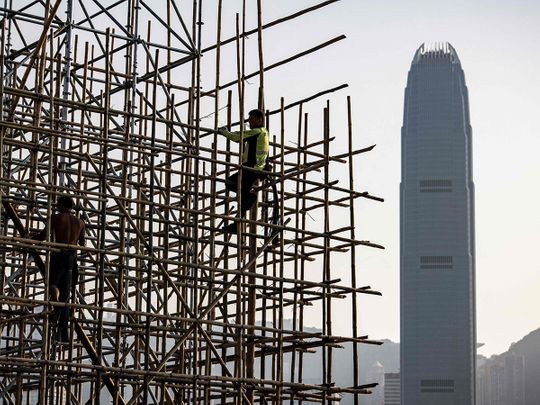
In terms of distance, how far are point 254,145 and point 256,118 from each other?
54 cm

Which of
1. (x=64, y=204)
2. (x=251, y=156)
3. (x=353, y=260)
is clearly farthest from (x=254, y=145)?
(x=64, y=204)

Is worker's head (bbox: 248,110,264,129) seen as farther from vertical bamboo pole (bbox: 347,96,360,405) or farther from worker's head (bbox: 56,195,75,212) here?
worker's head (bbox: 56,195,75,212)

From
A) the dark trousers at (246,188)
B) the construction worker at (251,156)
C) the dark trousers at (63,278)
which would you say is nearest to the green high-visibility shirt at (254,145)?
the construction worker at (251,156)

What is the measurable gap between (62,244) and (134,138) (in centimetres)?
524

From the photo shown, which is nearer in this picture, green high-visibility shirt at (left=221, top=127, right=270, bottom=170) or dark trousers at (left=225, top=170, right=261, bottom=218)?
green high-visibility shirt at (left=221, top=127, right=270, bottom=170)

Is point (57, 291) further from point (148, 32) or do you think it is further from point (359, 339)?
point (148, 32)

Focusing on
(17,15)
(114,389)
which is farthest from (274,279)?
(17,15)

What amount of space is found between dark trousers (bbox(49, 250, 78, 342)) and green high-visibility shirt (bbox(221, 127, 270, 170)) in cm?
428

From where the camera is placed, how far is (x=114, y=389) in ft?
71.2

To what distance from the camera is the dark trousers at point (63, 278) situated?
20.5 m

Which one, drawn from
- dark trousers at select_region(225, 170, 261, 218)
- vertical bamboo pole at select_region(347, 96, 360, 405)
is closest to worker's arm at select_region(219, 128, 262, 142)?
dark trousers at select_region(225, 170, 261, 218)

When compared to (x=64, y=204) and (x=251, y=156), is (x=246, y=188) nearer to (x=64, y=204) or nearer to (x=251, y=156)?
(x=251, y=156)

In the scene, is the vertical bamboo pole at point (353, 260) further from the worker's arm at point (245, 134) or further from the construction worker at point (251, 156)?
the worker's arm at point (245, 134)

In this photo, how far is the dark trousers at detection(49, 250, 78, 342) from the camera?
20500 mm
